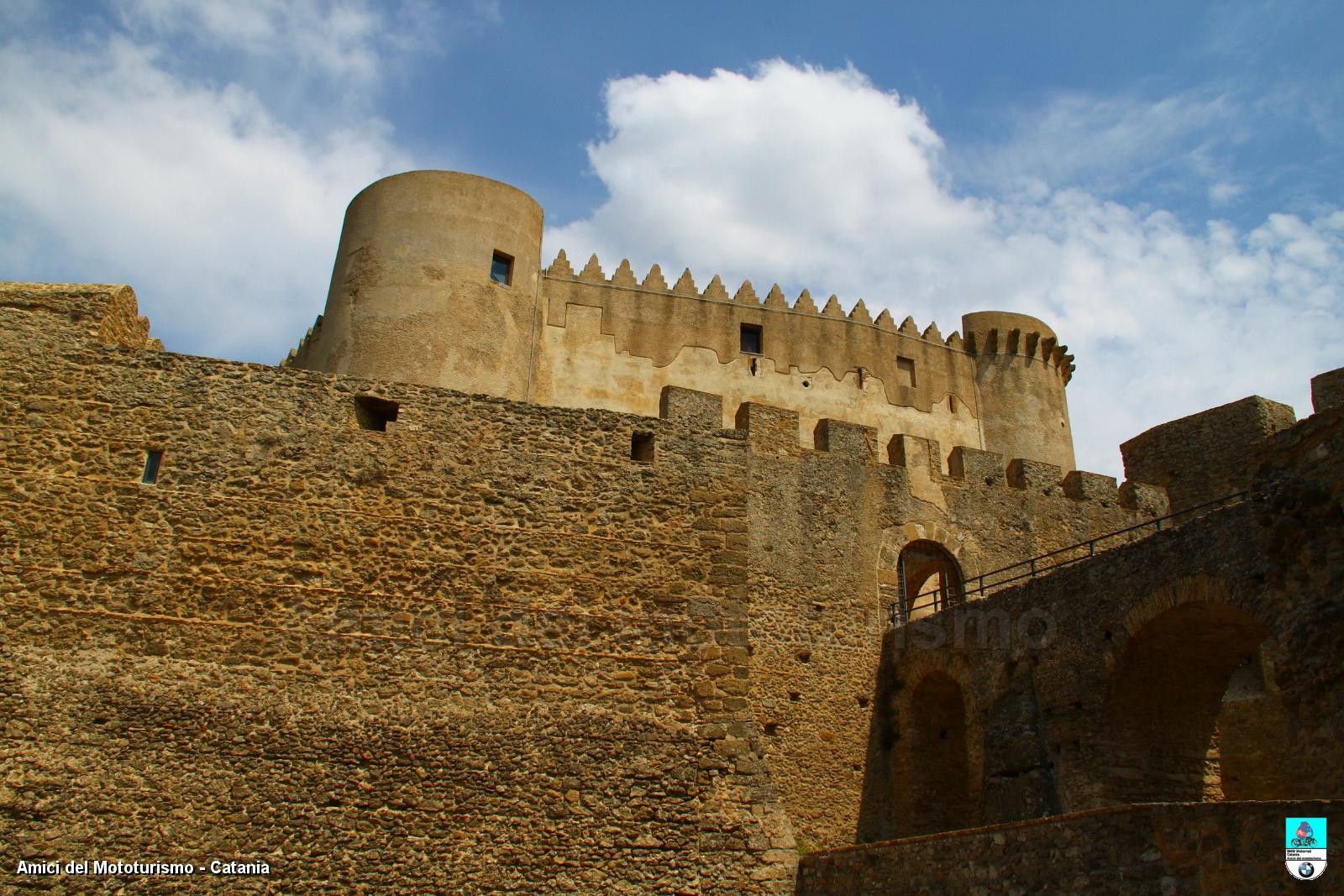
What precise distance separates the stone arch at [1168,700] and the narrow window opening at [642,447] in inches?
239

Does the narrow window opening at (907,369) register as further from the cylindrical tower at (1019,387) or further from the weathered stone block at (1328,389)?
the weathered stone block at (1328,389)

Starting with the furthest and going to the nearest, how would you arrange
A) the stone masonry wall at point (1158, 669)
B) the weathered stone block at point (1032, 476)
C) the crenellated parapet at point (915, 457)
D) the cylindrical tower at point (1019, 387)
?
the cylindrical tower at point (1019, 387) → the weathered stone block at point (1032, 476) → the crenellated parapet at point (915, 457) → the stone masonry wall at point (1158, 669)

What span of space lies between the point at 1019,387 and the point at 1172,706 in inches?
439

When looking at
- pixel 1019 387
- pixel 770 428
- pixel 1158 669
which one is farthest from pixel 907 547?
pixel 1019 387

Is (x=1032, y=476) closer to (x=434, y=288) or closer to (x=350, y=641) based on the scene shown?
(x=434, y=288)

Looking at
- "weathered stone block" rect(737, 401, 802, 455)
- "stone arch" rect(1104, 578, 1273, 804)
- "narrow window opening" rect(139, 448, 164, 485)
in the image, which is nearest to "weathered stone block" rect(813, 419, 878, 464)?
"weathered stone block" rect(737, 401, 802, 455)

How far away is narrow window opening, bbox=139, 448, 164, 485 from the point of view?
9.46 m

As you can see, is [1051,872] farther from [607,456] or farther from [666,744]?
[607,456]

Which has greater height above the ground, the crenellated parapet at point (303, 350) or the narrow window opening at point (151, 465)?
the crenellated parapet at point (303, 350)

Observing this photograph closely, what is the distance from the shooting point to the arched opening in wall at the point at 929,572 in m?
17.5

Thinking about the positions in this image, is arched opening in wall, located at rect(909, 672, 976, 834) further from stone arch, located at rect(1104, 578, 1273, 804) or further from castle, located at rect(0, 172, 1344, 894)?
stone arch, located at rect(1104, 578, 1273, 804)

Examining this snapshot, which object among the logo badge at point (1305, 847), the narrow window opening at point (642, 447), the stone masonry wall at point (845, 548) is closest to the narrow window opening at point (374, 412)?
the narrow window opening at point (642, 447)

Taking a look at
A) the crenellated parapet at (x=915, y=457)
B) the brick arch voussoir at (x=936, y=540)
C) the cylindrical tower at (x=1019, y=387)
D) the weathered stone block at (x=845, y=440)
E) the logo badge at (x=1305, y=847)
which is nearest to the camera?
the logo badge at (x=1305, y=847)

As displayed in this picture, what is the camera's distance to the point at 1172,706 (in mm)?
13094
